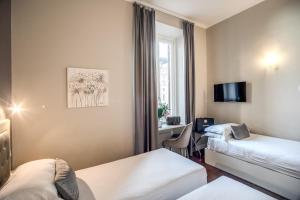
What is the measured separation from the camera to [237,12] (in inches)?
133

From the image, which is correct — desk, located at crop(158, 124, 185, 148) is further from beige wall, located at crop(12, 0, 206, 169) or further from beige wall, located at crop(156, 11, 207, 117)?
beige wall, located at crop(156, 11, 207, 117)

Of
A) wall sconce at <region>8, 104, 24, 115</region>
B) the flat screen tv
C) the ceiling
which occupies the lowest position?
wall sconce at <region>8, 104, 24, 115</region>

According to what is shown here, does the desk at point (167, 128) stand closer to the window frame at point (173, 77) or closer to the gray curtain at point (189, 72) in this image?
the gray curtain at point (189, 72)

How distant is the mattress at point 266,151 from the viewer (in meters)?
2.08

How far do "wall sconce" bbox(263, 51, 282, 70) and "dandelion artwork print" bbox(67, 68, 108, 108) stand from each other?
2.93 m

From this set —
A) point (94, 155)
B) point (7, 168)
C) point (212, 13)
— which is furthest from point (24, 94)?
point (212, 13)

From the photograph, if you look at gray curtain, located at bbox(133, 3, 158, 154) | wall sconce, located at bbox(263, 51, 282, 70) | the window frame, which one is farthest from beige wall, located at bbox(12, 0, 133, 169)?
wall sconce, located at bbox(263, 51, 282, 70)

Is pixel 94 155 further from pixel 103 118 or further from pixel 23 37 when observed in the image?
pixel 23 37

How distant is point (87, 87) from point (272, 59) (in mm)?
3262

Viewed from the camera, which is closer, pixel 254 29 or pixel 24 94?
pixel 24 94

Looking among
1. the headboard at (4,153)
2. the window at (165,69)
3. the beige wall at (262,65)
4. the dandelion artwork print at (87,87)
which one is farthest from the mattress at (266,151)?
the headboard at (4,153)

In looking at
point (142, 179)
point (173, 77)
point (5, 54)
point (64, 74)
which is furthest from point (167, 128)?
point (5, 54)

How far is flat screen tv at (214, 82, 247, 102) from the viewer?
3.31 metres

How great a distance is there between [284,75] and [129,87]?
2.71m
